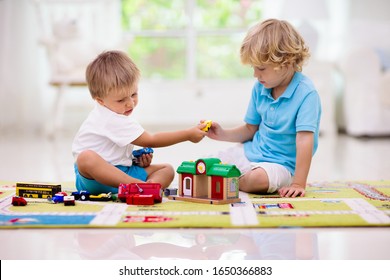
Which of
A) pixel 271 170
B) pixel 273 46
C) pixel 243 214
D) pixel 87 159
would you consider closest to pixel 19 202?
pixel 87 159

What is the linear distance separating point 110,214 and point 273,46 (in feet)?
2.05

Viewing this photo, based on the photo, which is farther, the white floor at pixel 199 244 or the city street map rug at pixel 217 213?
the city street map rug at pixel 217 213

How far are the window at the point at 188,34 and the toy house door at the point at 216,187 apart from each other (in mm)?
3361

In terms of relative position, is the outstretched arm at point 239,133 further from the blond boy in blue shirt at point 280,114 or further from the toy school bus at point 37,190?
the toy school bus at point 37,190

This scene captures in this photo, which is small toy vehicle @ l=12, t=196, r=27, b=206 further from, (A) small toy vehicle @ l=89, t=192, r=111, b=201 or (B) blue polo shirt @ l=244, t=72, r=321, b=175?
(B) blue polo shirt @ l=244, t=72, r=321, b=175

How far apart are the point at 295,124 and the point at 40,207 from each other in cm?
69

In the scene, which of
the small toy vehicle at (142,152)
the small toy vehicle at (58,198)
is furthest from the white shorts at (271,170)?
the small toy vehicle at (58,198)

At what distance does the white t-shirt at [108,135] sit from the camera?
5.00ft

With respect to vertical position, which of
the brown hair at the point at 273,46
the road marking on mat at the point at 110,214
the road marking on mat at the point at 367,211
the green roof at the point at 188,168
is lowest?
the road marking on mat at the point at 110,214

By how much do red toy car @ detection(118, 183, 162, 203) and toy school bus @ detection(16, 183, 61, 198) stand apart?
18 centimetres

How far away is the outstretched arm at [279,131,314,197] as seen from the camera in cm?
153

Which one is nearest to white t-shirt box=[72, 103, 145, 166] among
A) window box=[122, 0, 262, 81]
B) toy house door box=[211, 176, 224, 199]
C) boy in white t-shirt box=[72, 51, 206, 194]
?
boy in white t-shirt box=[72, 51, 206, 194]
